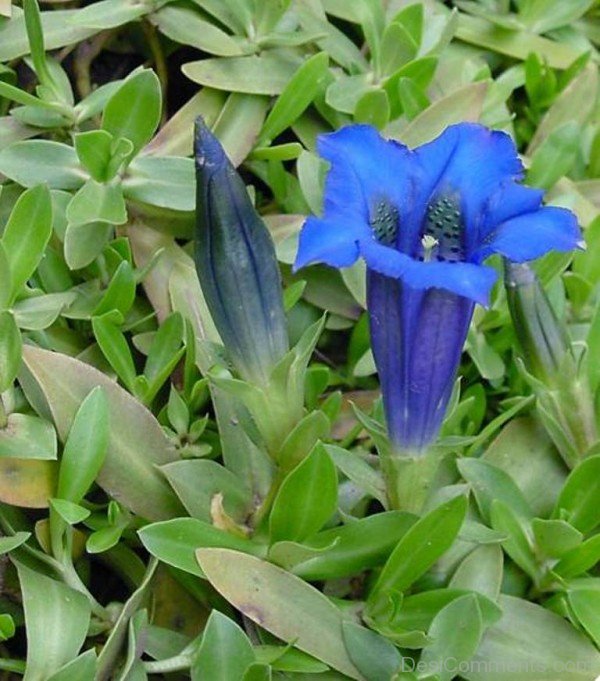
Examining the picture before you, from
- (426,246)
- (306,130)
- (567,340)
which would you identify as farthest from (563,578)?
(306,130)

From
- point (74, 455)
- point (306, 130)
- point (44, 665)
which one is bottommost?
point (44, 665)

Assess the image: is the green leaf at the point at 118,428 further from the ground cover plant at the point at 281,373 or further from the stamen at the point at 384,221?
the stamen at the point at 384,221

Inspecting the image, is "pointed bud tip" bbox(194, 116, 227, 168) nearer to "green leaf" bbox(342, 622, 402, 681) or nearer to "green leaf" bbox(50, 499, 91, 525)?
"green leaf" bbox(50, 499, 91, 525)

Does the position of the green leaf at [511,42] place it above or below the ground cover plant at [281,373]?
above

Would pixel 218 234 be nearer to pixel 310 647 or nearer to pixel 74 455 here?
pixel 74 455

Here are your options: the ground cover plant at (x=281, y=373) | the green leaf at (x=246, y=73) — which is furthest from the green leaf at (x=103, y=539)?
the green leaf at (x=246, y=73)

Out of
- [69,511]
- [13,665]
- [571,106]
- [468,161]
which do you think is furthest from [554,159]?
[13,665]

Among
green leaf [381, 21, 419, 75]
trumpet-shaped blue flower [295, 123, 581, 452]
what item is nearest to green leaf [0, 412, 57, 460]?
trumpet-shaped blue flower [295, 123, 581, 452]
